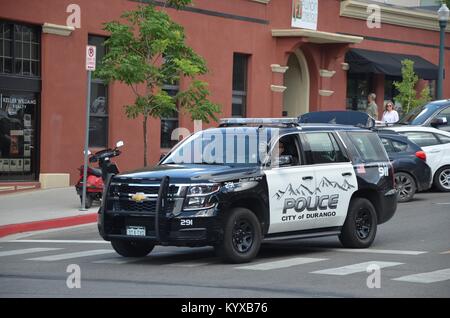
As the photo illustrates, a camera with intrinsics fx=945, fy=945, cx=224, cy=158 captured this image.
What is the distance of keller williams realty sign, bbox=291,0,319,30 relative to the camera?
30.6 meters

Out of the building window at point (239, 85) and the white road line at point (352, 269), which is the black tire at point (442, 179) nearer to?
the building window at point (239, 85)

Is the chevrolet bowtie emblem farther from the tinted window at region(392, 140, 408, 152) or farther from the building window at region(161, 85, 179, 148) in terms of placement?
the building window at region(161, 85, 179, 148)

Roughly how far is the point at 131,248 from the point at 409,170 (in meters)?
9.41

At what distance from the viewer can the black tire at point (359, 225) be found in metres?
13.9

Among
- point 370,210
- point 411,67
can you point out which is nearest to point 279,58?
point 411,67

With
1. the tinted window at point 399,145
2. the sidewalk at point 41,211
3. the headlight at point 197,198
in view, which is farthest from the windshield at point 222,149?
the tinted window at point 399,145

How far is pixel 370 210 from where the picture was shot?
46.5 ft

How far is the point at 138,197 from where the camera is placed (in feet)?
40.0

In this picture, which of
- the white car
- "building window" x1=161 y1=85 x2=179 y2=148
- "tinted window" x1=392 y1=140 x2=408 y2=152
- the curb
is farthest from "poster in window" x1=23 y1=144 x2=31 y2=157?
the white car

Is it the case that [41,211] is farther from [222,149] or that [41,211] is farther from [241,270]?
[241,270]

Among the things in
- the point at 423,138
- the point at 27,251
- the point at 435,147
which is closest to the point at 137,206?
the point at 27,251

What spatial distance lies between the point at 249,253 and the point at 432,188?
1175 centimetres
